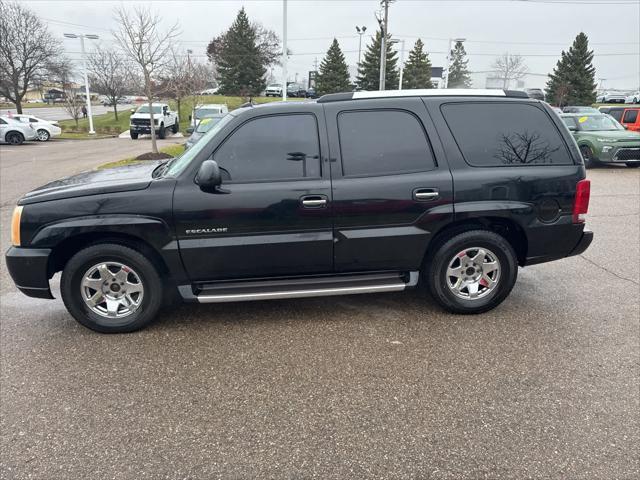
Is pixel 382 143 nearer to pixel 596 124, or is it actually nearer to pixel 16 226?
pixel 16 226

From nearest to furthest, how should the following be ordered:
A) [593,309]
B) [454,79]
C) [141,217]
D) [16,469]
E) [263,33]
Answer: [16,469], [141,217], [593,309], [263,33], [454,79]

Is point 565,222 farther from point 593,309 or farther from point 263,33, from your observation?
point 263,33

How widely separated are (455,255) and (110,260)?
289 centimetres

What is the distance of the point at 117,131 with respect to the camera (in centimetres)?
3384

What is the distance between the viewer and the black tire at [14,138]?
2339 centimetres

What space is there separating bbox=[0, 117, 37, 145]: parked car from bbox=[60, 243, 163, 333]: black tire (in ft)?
79.0

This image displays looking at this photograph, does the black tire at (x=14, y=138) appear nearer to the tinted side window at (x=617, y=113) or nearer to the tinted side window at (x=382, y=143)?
the tinted side window at (x=382, y=143)

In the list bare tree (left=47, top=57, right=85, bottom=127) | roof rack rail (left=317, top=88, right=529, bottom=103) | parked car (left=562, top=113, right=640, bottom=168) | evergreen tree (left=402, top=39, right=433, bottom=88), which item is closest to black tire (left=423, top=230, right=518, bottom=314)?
roof rack rail (left=317, top=88, right=529, bottom=103)

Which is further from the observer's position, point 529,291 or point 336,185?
point 529,291

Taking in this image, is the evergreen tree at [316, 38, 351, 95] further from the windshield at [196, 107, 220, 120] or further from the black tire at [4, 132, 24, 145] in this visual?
the black tire at [4, 132, 24, 145]

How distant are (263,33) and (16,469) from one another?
2817 inches

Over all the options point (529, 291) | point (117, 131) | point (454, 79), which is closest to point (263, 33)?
point (454, 79)

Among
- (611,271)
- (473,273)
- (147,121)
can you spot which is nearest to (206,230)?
(473,273)

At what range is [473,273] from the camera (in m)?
4.25
